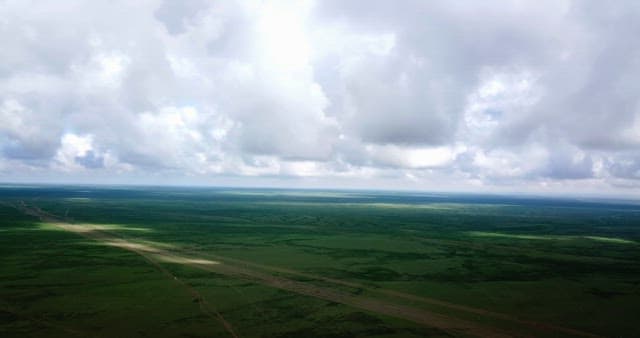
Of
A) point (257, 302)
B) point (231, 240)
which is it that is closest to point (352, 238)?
point (231, 240)

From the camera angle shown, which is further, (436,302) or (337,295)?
(337,295)

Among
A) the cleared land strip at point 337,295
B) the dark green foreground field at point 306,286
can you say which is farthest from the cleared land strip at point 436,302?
the dark green foreground field at point 306,286

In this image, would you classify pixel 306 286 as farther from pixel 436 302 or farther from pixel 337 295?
pixel 436 302

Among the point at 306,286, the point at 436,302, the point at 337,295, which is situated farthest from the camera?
the point at 306,286

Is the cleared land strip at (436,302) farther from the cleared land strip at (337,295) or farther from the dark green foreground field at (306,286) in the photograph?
the dark green foreground field at (306,286)

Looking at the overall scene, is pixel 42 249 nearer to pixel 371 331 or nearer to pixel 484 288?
pixel 371 331

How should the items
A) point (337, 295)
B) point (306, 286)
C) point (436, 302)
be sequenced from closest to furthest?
point (436, 302), point (337, 295), point (306, 286)

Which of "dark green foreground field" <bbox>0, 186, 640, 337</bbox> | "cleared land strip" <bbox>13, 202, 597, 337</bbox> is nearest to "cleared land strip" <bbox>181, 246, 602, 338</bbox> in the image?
"cleared land strip" <bbox>13, 202, 597, 337</bbox>

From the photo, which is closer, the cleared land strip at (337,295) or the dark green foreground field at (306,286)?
the dark green foreground field at (306,286)

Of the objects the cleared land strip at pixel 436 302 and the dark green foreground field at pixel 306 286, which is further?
the cleared land strip at pixel 436 302

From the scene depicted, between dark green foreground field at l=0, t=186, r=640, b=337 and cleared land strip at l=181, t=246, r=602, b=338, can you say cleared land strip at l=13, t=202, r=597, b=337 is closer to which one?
cleared land strip at l=181, t=246, r=602, b=338

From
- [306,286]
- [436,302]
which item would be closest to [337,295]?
[306,286]
